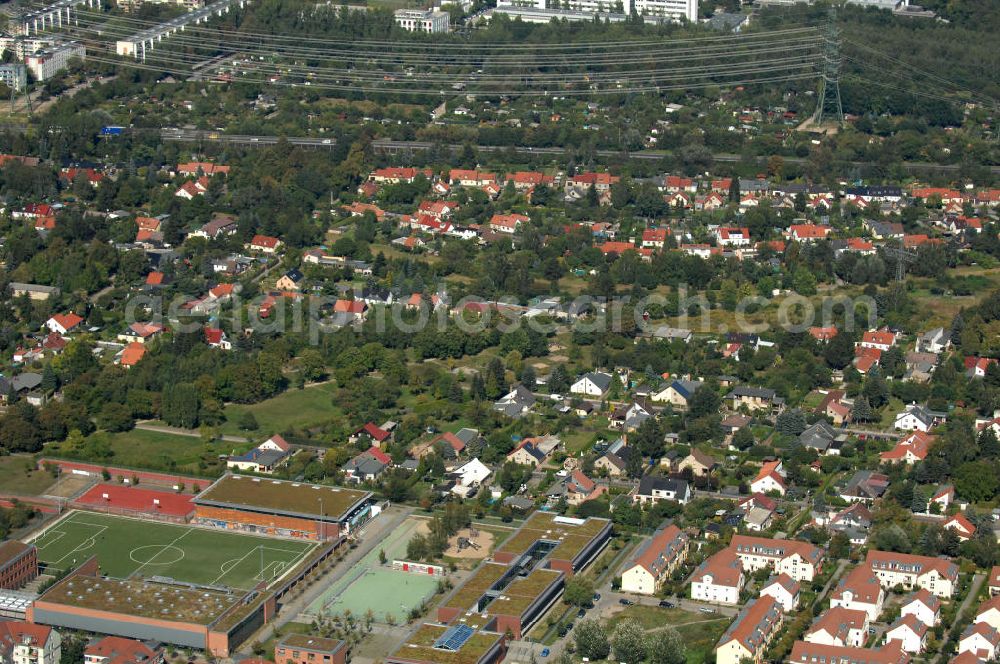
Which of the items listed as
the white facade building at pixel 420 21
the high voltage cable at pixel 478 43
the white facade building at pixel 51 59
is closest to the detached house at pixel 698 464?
the high voltage cable at pixel 478 43

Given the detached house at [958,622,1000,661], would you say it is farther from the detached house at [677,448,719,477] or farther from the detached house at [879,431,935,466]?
the detached house at [677,448,719,477]

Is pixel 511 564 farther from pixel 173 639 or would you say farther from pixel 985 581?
pixel 985 581

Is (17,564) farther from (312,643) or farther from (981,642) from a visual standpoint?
(981,642)

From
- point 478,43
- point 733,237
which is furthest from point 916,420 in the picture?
point 478,43

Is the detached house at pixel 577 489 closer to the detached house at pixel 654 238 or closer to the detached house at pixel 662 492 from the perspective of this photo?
the detached house at pixel 662 492

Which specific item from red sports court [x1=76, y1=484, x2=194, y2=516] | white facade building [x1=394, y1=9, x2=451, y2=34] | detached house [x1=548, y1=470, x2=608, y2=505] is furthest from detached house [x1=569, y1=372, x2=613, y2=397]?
white facade building [x1=394, y1=9, x2=451, y2=34]
